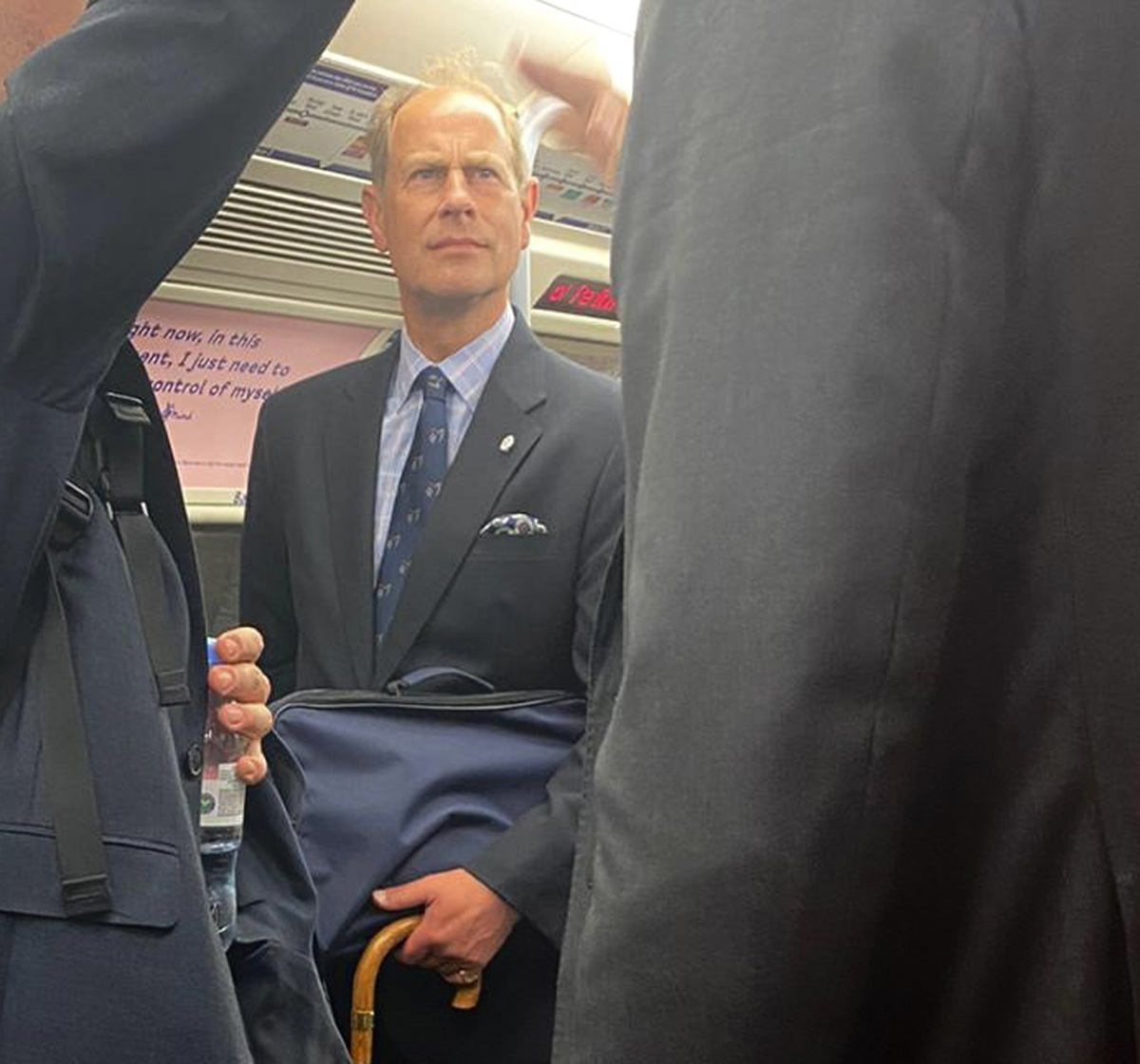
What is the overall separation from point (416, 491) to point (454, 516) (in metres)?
0.14

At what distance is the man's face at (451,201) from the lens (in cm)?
217

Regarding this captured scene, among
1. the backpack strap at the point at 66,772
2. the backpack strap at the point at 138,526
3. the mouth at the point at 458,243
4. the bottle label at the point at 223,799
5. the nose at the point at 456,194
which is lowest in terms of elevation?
the bottle label at the point at 223,799

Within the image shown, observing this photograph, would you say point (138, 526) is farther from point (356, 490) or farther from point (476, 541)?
point (356, 490)

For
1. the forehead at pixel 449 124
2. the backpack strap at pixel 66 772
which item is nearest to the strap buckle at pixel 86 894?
the backpack strap at pixel 66 772

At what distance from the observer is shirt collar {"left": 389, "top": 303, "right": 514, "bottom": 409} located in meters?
2.16

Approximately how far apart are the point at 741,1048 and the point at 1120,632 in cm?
26

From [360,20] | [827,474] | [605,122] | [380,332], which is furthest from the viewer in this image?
[380,332]

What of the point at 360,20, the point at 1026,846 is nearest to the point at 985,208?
the point at 1026,846

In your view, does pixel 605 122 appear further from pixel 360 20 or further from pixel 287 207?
pixel 287 207

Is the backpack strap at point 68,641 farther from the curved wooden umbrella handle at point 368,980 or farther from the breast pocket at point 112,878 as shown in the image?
the curved wooden umbrella handle at point 368,980

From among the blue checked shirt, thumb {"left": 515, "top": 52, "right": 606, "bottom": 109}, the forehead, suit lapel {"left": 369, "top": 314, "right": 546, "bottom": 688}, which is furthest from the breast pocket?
the forehead

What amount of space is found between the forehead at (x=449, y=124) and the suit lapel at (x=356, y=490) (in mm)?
378

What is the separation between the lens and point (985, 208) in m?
0.56

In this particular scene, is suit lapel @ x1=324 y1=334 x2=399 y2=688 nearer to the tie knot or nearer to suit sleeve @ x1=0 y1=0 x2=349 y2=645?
the tie knot
